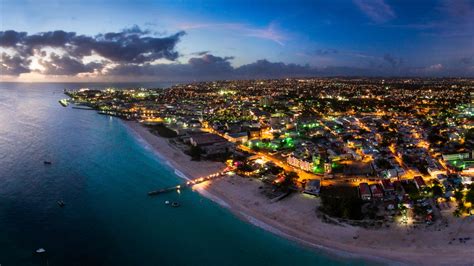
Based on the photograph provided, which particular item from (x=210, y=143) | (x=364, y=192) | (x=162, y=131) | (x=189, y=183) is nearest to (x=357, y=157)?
(x=364, y=192)

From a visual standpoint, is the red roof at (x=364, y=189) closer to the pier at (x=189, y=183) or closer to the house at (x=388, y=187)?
the house at (x=388, y=187)

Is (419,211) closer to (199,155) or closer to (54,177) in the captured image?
(199,155)

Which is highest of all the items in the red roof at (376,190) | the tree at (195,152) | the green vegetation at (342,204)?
the tree at (195,152)

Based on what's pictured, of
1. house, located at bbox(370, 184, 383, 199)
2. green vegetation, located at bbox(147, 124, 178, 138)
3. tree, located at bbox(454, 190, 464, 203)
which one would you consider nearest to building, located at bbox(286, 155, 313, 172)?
house, located at bbox(370, 184, 383, 199)

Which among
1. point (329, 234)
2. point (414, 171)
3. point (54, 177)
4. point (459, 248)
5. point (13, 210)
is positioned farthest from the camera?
point (54, 177)

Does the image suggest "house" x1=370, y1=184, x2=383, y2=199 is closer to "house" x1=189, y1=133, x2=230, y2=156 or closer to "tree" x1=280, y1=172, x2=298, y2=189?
"tree" x1=280, y1=172, x2=298, y2=189

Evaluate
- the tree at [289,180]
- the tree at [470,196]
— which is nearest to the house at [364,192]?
the tree at [289,180]

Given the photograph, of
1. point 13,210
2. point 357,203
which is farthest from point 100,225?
point 357,203
